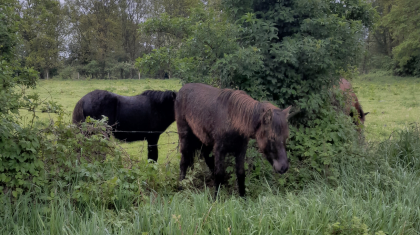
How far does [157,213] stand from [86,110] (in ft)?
10.1

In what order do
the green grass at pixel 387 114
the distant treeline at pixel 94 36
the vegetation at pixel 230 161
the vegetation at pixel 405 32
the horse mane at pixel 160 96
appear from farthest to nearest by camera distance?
the distant treeline at pixel 94 36, the vegetation at pixel 405 32, the green grass at pixel 387 114, the horse mane at pixel 160 96, the vegetation at pixel 230 161

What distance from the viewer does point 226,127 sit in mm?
3662

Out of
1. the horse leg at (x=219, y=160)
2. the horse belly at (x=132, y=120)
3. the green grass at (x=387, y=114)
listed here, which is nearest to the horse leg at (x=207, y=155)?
the horse leg at (x=219, y=160)

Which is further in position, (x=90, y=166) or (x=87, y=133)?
(x=87, y=133)

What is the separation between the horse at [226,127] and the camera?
10.6 ft

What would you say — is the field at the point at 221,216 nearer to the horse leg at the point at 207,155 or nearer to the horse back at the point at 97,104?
the horse leg at the point at 207,155

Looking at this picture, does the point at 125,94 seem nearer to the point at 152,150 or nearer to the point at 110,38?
the point at 152,150

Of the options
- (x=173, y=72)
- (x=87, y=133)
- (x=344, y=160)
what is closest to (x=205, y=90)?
(x=173, y=72)

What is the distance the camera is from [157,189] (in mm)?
3738

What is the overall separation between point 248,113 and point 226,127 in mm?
372

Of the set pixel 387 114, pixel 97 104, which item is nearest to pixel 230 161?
pixel 97 104

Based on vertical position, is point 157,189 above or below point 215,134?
below

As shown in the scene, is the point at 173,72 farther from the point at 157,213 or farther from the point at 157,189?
the point at 157,213

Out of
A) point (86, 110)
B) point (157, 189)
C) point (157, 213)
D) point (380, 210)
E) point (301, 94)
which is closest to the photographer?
point (157, 213)
